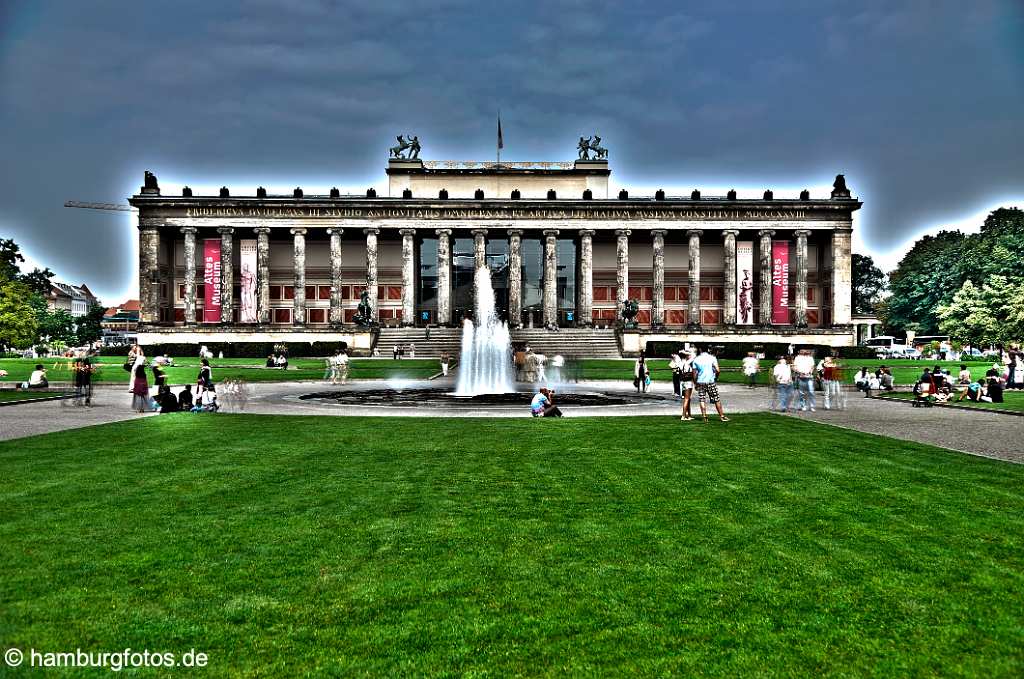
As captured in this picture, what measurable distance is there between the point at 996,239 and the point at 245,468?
92.1m

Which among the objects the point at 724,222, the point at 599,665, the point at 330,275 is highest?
the point at 724,222

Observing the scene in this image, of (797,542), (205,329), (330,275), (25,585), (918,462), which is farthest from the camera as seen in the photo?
(330,275)

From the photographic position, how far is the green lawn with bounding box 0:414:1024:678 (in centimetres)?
513

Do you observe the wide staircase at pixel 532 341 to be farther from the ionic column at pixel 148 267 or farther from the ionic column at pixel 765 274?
the ionic column at pixel 148 267

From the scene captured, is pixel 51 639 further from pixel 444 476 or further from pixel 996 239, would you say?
pixel 996 239

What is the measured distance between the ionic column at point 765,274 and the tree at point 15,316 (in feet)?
243

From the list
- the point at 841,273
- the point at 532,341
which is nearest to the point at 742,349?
the point at 532,341

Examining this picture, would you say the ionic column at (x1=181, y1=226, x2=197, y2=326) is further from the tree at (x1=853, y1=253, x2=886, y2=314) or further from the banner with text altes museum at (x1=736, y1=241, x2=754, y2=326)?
the tree at (x1=853, y1=253, x2=886, y2=314)

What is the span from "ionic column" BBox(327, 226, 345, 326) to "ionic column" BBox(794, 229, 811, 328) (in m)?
51.5

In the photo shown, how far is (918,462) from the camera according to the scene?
42.5ft

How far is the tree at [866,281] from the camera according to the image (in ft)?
426

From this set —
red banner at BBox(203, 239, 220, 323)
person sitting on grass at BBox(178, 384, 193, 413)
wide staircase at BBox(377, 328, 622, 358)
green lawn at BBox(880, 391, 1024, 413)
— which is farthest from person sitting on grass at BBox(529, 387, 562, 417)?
red banner at BBox(203, 239, 220, 323)

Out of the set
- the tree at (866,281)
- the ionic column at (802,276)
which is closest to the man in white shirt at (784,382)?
the ionic column at (802,276)

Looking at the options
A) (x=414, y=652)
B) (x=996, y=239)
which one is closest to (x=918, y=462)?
(x=414, y=652)
